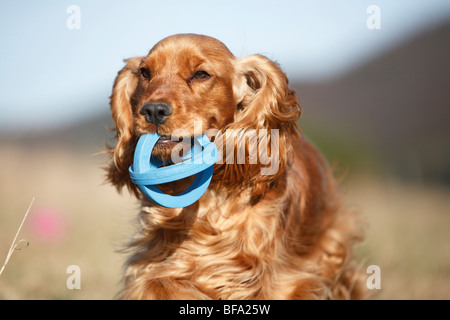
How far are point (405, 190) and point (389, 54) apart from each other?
223 inches

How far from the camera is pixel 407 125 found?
9.84m

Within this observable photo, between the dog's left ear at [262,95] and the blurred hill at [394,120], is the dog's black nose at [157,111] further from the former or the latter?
the blurred hill at [394,120]

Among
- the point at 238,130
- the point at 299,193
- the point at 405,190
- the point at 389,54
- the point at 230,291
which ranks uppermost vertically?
the point at 389,54

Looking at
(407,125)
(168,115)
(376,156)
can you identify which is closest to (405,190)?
(376,156)

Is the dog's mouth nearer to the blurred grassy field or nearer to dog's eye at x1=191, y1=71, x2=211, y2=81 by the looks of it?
dog's eye at x1=191, y1=71, x2=211, y2=81

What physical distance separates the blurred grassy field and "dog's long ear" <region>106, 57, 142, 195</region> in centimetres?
11

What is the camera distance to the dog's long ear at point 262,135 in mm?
2465

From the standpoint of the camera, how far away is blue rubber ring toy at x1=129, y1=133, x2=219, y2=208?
224 centimetres

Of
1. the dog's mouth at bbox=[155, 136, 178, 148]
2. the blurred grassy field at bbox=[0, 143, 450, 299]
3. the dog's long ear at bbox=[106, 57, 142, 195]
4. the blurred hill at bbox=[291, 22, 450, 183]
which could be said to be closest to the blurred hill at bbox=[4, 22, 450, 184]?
the blurred hill at bbox=[291, 22, 450, 183]

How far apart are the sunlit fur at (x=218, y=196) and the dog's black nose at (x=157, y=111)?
4cm

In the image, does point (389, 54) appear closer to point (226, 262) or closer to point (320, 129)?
point (320, 129)

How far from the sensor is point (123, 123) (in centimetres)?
272

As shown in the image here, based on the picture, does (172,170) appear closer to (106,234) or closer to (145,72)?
(145,72)

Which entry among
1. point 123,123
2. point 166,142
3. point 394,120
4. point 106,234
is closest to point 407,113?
point 394,120
